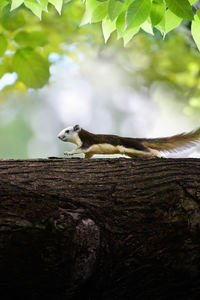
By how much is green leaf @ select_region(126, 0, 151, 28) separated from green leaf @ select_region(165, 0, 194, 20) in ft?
0.31

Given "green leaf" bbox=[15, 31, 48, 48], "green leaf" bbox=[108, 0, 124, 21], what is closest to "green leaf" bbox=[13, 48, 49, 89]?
"green leaf" bbox=[15, 31, 48, 48]

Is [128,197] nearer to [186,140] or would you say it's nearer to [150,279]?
[150,279]

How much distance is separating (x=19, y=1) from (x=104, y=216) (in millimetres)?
1084

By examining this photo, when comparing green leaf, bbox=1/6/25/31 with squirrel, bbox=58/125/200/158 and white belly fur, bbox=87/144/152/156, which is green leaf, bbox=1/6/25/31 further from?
white belly fur, bbox=87/144/152/156

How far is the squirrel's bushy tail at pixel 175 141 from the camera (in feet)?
8.65

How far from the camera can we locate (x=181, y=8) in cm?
180

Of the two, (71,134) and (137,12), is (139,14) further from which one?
(71,134)

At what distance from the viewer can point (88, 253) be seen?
154 cm

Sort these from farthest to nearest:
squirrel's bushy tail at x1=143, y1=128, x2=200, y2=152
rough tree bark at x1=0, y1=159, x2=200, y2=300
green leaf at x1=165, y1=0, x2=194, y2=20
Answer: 1. squirrel's bushy tail at x1=143, y1=128, x2=200, y2=152
2. green leaf at x1=165, y1=0, x2=194, y2=20
3. rough tree bark at x1=0, y1=159, x2=200, y2=300

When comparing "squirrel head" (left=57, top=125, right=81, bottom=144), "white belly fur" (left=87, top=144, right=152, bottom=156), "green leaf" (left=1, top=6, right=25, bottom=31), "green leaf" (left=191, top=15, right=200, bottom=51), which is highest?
"green leaf" (left=1, top=6, right=25, bottom=31)

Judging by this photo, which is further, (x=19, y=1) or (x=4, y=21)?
(x=4, y=21)

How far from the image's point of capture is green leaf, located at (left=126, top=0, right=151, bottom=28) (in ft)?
5.95

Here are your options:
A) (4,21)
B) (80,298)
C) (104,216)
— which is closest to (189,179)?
(104,216)

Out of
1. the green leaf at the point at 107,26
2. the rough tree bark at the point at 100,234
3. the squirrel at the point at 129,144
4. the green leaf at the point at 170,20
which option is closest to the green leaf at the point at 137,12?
the green leaf at the point at 170,20
